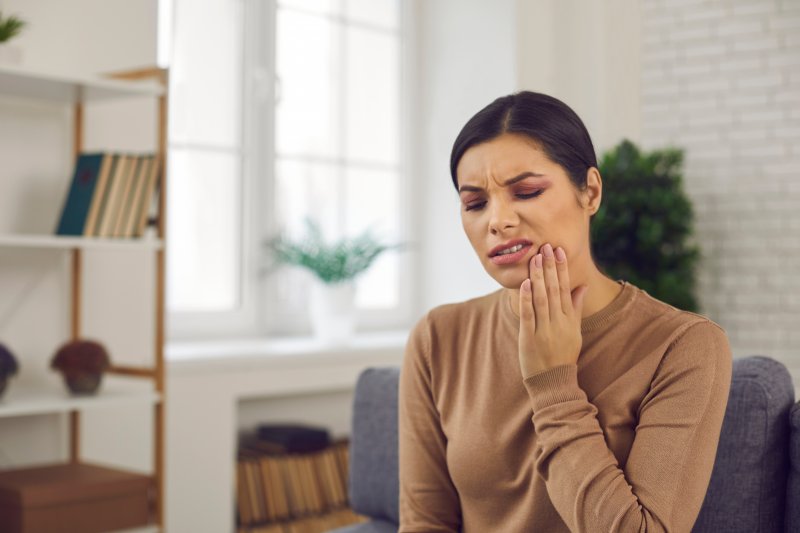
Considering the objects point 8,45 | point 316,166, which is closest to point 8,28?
point 8,45

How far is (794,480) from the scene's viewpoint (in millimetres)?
1481

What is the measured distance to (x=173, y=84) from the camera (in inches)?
140

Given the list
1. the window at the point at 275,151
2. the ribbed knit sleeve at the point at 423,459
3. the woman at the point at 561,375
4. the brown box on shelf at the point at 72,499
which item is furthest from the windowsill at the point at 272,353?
the woman at the point at 561,375

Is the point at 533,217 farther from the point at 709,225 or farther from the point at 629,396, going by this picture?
the point at 709,225

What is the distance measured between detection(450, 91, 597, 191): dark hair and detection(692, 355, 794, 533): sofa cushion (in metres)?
0.46

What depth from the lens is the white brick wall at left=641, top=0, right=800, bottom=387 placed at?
4523 millimetres

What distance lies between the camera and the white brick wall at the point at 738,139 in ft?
14.8

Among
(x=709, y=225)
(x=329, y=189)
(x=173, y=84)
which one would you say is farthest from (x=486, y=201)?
(x=709, y=225)

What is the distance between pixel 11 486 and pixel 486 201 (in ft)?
5.07

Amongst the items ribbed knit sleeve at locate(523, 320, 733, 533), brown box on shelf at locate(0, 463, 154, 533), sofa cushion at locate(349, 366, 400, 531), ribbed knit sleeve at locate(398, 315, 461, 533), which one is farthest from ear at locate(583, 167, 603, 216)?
brown box on shelf at locate(0, 463, 154, 533)

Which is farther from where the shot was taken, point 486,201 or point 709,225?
point 709,225

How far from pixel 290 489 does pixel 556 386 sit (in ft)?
7.13

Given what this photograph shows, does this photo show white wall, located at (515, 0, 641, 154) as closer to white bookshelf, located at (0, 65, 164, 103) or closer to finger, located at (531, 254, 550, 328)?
white bookshelf, located at (0, 65, 164, 103)

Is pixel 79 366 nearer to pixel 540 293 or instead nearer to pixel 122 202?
pixel 122 202
